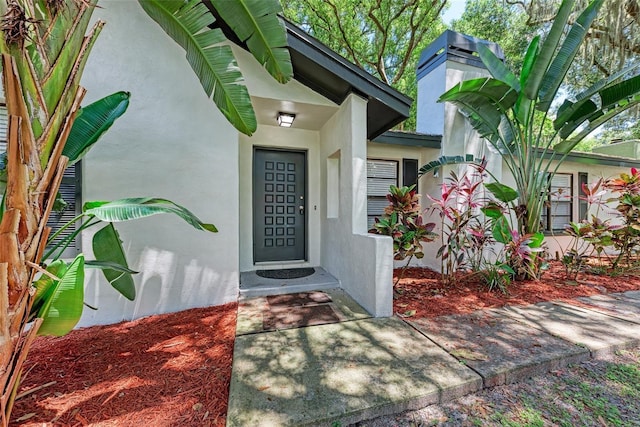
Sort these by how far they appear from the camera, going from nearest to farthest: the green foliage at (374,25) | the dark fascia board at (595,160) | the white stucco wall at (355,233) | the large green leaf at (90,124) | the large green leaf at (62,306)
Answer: the large green leaf at (62,306) → the large green leaf at (90,124) → the white stucco wall at (355,233) → the dark fascia board at (595,160) → the green foliage at (374,25)

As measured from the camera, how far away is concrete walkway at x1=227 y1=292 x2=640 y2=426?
73.0 inches

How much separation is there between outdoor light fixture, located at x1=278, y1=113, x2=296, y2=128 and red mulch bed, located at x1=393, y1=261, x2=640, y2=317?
3.54 metres

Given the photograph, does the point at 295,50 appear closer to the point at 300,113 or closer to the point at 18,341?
the point at 300,113

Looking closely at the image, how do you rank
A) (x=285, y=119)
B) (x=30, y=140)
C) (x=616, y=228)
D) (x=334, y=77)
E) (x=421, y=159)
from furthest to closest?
(x=421, y=159)
(x=616, y=228)
(x=285, y=119)
(x=334, y=77)
(x=30, y=140)

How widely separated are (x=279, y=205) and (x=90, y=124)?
11.2 ft

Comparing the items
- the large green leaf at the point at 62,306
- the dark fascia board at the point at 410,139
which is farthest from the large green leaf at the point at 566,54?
the large green leaf at the point at 62,306

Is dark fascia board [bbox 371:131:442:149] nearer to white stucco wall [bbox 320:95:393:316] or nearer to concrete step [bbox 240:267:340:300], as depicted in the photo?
white stucco wall [bbox 320:95:393:316]

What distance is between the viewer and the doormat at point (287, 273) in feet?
15.5

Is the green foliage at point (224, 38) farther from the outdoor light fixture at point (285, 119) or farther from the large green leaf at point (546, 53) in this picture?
the large green leaf at point (546, 53)

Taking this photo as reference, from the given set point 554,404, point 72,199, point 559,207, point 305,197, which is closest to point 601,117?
point 559,207

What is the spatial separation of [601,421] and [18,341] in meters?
3.76

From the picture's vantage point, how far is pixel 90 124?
2.24m

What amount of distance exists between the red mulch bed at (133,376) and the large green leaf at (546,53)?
5605mm

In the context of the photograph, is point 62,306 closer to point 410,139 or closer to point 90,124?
point 90,124
